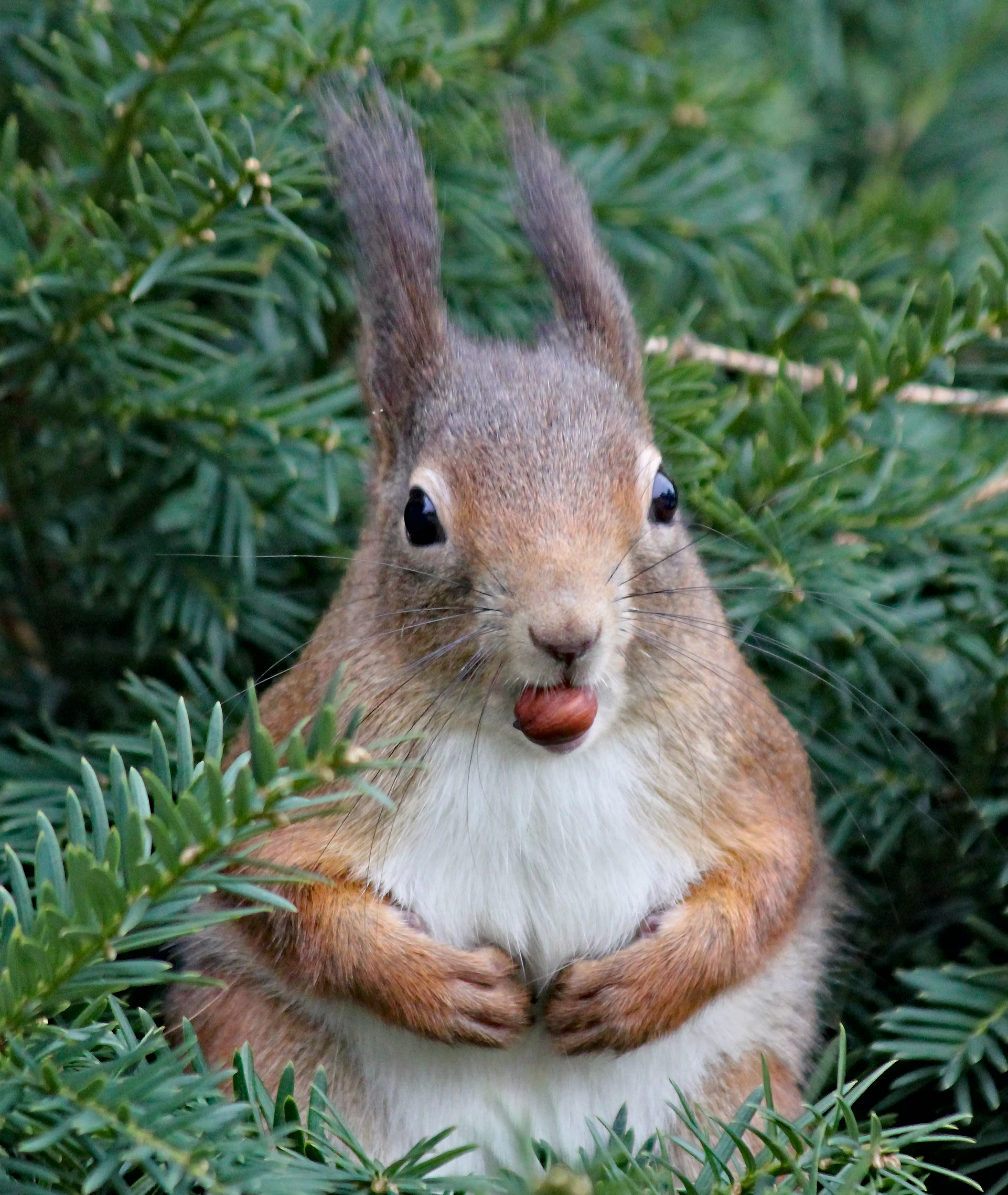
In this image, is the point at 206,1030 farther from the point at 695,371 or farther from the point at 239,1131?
the point at 695,371

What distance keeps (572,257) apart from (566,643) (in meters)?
0.60

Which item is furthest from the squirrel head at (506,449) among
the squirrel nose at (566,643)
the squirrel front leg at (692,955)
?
the squirrel front leg at (692,955)

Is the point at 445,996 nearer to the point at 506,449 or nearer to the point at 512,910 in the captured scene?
the point at 512,910

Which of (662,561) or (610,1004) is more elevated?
(662,561)

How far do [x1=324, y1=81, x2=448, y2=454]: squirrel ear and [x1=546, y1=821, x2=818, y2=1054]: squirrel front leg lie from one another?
59 cm

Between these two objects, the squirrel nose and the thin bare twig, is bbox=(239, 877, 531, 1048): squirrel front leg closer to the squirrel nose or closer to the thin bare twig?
the squirrel nose

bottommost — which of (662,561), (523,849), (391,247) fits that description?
(523,849)

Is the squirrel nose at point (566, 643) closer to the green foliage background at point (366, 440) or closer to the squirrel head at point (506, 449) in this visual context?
the squirrel head at point (506, 449)

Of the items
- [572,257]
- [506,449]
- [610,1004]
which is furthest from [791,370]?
[610,1004]

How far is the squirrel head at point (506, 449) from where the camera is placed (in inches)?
53.0

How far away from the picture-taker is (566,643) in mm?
1259

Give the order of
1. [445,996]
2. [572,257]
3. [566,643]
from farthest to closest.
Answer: [572,257] → [445,996] → [566,643]

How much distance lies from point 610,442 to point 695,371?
25 centimetres

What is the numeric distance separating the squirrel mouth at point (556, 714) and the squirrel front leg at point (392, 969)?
235 millimetres
